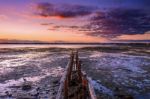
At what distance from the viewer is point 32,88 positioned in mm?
13430

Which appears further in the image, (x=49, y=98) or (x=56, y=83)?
(x=56, y=83)

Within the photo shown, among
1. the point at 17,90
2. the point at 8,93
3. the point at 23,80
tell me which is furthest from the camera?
the point at 23,80

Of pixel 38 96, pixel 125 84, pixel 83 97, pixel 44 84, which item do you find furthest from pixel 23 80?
pixel 83 97

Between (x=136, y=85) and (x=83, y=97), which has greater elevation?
(x=83, y=97)

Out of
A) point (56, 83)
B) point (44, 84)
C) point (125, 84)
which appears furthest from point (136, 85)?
point (44, 84)

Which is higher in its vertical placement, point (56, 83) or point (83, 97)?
point (83, 97)

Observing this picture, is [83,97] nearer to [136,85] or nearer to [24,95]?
[24,95]

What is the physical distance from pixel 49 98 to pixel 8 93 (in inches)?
115

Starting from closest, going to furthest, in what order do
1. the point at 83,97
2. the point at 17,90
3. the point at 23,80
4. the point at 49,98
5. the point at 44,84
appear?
the point at 83,97 < the point at 49,98 < the point at 17,90 < the point at 44,84 < the point at 23,80

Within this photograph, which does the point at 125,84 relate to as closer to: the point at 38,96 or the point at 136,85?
the point at 136,85

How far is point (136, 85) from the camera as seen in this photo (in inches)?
583

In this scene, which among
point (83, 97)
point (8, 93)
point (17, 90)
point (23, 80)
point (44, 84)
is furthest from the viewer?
point (23, 80)

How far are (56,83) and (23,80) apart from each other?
3050 mm

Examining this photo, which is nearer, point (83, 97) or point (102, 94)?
point (83, 97)
